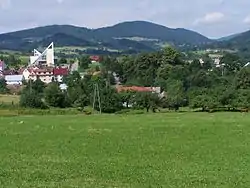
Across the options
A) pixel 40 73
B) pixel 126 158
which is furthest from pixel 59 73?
pixel 126 158

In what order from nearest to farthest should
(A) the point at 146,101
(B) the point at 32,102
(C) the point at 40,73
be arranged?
1. (A) the point at 146,101
2. (B) the point at 32,102
3. (C) the point at 40,73

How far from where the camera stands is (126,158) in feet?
74.5

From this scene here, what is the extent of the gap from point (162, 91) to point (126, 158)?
90.9m

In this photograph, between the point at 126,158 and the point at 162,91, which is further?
the point at 162,91

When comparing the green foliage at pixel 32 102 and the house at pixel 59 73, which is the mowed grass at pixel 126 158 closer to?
the green foliage at pixel 32 102

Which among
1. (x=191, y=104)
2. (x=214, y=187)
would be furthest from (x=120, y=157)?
(x=191, y=104)

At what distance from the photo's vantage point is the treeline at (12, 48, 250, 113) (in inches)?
3620

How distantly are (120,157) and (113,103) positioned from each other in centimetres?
7239

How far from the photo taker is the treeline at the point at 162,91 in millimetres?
91938

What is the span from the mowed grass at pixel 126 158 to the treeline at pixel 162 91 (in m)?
56.2

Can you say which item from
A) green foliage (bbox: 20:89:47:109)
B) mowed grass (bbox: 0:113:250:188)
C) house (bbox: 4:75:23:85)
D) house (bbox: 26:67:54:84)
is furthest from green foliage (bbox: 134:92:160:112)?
house (bbox: 26:67:54:84)

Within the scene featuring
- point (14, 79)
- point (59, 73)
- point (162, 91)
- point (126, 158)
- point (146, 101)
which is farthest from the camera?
point (59, 73)

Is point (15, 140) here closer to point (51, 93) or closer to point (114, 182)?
point (114, 182)

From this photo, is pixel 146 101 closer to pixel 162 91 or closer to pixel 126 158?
pixel 162 91
